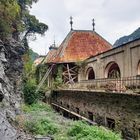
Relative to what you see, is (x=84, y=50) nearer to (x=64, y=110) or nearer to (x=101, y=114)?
(x=64, y=110)

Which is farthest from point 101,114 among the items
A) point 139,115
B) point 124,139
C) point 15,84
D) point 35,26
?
point 35,26

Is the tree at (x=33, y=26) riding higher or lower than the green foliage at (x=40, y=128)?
higher

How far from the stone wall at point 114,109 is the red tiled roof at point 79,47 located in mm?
9921

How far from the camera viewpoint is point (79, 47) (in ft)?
99.7

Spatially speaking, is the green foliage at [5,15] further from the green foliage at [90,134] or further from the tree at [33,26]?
the tree at [33,26]

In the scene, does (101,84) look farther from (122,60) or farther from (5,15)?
(5,15)

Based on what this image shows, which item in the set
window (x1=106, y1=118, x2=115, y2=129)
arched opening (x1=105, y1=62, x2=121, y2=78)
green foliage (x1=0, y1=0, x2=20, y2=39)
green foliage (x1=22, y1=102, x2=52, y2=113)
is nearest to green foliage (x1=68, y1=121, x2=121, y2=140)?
window (x1=106, y1=118, x2=115, y2=129)

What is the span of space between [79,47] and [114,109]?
18191 millimetres

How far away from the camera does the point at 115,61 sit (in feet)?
65.1

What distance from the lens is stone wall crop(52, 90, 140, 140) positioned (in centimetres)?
1090

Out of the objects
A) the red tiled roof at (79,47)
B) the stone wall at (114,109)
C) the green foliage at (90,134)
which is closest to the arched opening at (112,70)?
the stone wall at (114,109)

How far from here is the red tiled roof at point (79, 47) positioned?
Result: 28875 mm

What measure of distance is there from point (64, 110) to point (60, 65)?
715cm

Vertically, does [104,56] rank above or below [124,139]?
above
